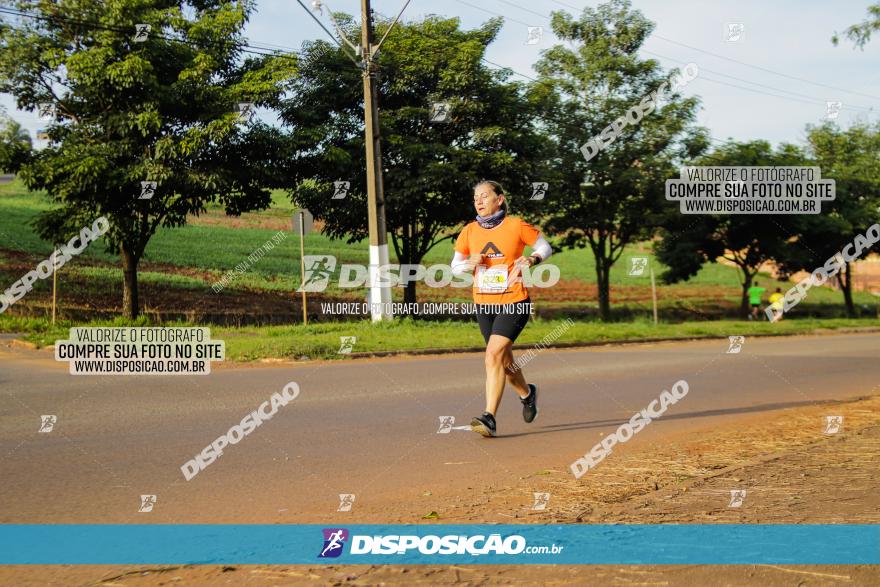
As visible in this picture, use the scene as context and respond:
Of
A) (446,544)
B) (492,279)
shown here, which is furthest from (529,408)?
(446,544)

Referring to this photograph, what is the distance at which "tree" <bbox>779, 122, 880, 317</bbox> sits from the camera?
1778 inches

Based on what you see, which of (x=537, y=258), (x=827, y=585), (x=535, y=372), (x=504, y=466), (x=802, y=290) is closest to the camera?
(x=827, y=585)

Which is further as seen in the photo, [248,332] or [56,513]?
[248,332]

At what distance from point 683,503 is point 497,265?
9.37 feet

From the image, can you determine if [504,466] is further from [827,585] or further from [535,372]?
[535,372]

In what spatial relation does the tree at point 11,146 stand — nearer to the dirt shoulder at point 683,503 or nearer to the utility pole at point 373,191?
the utility pole at point 373,191

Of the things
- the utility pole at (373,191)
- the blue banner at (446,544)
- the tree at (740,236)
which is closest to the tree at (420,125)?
the utility pole at (373,191)

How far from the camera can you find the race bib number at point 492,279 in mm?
7387

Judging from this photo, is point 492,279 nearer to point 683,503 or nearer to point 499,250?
point 499,250

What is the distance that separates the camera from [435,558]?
13.1 ft

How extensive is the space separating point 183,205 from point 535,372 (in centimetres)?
1414

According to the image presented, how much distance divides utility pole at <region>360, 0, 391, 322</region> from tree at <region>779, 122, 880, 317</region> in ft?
97.7

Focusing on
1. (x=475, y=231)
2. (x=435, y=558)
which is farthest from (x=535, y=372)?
(x=435, y=558)

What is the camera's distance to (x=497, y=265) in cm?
738
